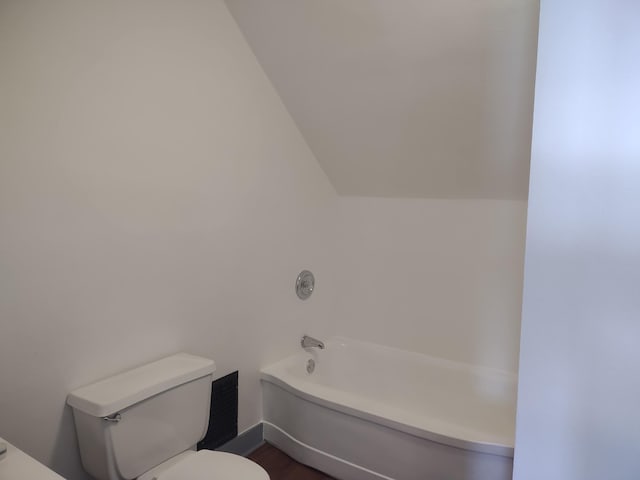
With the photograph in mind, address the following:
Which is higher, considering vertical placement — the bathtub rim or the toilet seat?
the bathtub rim

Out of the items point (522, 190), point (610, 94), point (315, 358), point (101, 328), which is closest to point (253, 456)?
point (315, 358)

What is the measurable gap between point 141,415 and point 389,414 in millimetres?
1083

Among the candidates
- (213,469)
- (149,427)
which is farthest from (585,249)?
(149,427)

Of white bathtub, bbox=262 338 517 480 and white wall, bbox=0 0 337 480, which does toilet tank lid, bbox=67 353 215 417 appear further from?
white bathtub, bbox=262 338 517 480

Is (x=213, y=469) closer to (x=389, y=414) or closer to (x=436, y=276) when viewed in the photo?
(x=389, y=414)

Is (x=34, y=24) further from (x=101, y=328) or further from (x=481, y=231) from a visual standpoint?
(x=481, y=231)

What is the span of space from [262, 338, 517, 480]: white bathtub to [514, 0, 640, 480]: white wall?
1250 millimetres

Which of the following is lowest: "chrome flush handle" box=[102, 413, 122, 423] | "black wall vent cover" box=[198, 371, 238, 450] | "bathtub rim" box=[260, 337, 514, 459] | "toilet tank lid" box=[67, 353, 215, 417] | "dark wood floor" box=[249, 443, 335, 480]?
"dark wood floor" box=[249, 443, 335, 480]

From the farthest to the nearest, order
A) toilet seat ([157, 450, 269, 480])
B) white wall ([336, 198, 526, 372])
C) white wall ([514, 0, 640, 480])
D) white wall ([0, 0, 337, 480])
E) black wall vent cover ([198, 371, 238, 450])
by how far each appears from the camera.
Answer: white wall ([336, 198, 526, 372]) → black wall vent cover ([198, 371, 238, 450]) → toilet seat ([157, 450, 269, 480]) → white wall ([0, 0, 337, 480]) → white wall ([514, 0, 640, 480])

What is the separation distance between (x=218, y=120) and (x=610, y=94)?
70.8 inches

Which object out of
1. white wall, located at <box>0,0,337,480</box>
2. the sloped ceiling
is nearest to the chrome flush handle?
white wall, located at <box>0,0,337,480</box>

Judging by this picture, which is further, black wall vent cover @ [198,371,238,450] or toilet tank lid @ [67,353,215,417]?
black wall vent cover @ [198,371,238,450]

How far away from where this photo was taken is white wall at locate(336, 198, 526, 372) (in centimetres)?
246

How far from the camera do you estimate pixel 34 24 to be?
1470 mm
